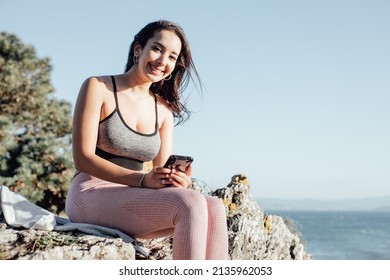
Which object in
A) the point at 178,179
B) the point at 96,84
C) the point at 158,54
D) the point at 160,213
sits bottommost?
the point at 160,213

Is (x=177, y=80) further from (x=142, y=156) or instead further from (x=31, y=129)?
(x=31, y=129)

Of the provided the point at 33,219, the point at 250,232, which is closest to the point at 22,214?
the point at 33,219

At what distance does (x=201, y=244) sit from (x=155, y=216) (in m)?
0.28

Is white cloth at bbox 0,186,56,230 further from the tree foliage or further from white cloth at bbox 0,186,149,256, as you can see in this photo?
the tree foliage

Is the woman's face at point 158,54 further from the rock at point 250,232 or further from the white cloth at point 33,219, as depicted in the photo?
the rock at point 250,232

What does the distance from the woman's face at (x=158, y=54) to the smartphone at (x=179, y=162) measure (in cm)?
60

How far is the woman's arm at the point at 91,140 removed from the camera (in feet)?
9.02

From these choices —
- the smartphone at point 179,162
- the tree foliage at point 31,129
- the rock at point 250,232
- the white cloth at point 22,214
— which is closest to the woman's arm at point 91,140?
the smartphone at point 179,162

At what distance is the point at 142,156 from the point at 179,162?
15.0 inches

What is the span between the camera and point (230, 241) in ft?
12.4

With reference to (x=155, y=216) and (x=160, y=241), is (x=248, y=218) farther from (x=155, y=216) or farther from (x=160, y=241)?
(x=155, y=216)

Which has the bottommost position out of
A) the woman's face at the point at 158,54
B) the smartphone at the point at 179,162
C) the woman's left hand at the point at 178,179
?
the woman's left hand at the point at 178,179
